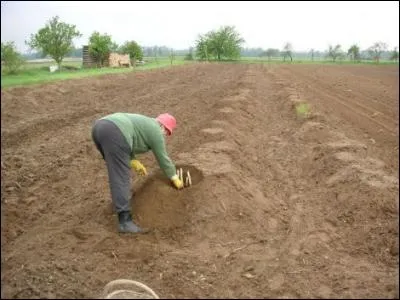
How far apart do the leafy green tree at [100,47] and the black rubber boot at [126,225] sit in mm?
28573

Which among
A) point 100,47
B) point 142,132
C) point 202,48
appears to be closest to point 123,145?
point 142,132

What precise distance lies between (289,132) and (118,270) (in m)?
7.19

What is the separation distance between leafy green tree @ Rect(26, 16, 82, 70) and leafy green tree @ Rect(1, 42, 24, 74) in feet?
71.6

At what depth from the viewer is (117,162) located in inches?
232

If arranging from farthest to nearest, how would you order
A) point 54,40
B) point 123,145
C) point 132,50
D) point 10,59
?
point 132,50
point 54,40
point 123,145
point 10,59

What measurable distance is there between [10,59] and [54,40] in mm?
22430

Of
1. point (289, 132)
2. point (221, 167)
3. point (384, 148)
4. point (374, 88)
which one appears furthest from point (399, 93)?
point (221, 167)

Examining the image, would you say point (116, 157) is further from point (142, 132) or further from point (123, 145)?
point (142, 132)

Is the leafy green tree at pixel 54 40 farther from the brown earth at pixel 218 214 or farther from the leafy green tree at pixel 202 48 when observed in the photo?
the leafy green tree at pixel 202 48

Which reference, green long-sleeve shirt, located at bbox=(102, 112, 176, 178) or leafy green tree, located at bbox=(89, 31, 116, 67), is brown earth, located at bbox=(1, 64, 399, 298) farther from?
leafy green tree, located at bbox=(89, 31, 116, 67)

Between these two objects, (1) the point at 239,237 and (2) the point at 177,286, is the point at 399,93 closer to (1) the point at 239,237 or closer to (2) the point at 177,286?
(1) the point at 239,237

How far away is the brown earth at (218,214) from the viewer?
4887 mm

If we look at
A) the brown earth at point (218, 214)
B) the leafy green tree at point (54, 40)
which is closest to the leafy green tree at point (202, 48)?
the leafy green tree at point (54, 40)

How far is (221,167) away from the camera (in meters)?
7.64
